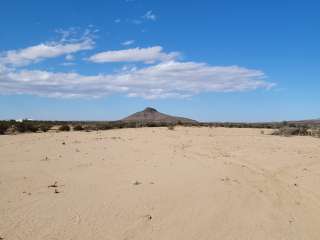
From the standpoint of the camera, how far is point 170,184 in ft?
32.0

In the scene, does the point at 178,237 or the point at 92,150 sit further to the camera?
the point at 92,150

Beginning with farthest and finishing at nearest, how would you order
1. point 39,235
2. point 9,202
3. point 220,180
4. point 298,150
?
1. point 298,150
2. point 220,180
3. point 9,202
4. point 39,235

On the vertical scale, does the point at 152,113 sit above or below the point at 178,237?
above

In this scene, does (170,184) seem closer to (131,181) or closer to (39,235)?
(131,181)

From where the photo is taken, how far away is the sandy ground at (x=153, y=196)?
652 cm

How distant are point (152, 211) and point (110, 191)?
1.59 metres

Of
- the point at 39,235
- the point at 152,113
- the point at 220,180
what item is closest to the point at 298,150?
the point at 220,180

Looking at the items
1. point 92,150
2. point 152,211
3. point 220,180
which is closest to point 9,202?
point 152,211

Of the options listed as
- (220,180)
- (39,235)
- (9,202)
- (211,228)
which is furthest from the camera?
(220,180)

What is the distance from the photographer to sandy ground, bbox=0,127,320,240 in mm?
6523

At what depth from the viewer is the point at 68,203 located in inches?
297

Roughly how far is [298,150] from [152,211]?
12.9m

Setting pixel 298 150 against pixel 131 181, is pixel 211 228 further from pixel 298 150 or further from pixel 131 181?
pixel 298 150

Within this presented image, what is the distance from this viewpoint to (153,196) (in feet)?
27.9
